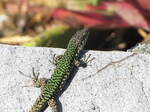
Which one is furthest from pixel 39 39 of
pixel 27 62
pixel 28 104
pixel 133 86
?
pixel 133 86

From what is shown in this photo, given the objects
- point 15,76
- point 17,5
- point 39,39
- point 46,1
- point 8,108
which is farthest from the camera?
point 46,1

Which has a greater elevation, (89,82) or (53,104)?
(89,82)

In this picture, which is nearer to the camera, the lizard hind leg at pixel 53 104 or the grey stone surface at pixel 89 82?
the lizard hind leg at pixel 53 104

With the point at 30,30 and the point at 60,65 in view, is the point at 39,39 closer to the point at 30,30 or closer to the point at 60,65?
the point at 60,65

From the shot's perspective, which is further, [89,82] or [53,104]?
[89,82]

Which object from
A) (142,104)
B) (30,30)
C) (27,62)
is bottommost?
(30,30)

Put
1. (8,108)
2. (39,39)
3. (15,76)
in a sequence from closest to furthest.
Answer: (8,108) < (15,76) < (39,39)

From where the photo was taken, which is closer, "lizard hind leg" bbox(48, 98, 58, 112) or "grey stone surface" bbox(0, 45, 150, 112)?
"lizard hind leg" bbox(48, 98, 58, 112)

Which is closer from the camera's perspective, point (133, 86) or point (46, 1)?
point (133, 86)
